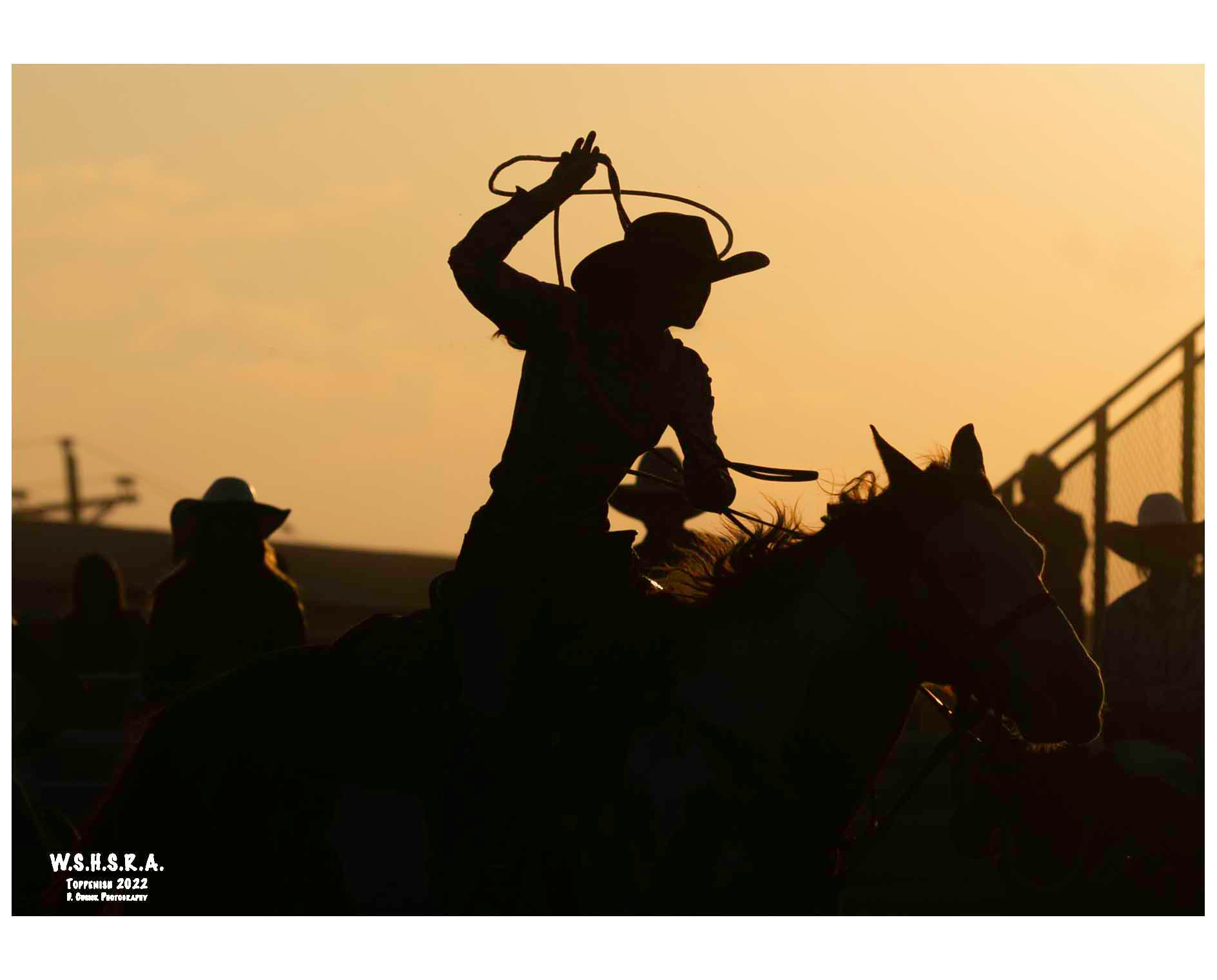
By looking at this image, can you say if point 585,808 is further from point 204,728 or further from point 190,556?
point 190,556

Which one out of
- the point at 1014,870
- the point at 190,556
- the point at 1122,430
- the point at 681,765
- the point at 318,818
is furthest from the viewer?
the point at 1122,430

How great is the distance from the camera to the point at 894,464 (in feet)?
21.8

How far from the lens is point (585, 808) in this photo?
6.63 m

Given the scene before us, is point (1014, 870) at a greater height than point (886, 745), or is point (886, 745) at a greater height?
point (886, 745)

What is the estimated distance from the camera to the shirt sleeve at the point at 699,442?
22.6 feet

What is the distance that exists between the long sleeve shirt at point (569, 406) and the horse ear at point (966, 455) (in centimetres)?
73

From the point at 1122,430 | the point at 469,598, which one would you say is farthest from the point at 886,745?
the point at 1122,430

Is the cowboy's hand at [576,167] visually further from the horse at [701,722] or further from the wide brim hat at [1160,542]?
the wide brim hat at [1160,542]

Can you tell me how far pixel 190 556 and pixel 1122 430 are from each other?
7085mm

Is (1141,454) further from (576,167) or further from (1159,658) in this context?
(576,167)

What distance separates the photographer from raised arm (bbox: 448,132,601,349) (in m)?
6.55

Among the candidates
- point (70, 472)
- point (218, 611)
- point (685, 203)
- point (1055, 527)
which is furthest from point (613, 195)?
point (70, 472)

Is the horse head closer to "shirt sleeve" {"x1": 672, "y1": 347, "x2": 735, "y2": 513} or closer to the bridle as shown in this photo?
the bridle

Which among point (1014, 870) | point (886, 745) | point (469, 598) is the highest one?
point (469, 598)
